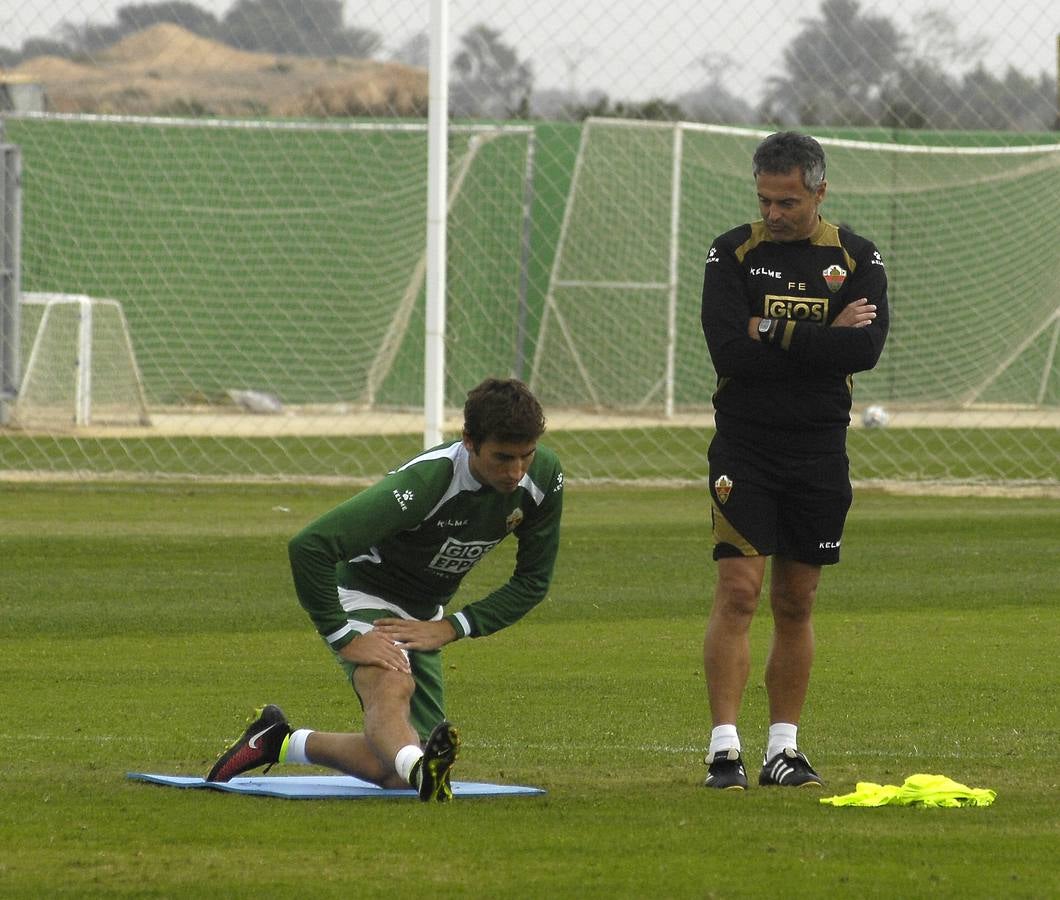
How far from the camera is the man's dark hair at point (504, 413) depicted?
5617 mm

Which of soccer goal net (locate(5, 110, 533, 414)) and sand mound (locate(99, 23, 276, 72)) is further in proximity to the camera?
soccer goal net (locate(5, 110, 533, 414))

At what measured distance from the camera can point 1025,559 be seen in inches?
504

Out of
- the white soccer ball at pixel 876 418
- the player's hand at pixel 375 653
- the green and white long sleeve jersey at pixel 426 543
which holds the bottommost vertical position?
the white soccer ball at pixel 876 418

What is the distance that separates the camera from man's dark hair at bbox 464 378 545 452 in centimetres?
562

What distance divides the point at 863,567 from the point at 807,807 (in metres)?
7.14

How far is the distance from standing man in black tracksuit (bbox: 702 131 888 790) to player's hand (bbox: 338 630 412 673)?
93 centimetres

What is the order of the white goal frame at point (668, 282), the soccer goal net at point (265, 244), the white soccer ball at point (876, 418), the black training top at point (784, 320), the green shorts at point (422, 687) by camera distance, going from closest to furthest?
the black training top at point (784, 320) < the green shorts at point (422, 687) < the white goal frame at point (668, 282) < the soccer goal net at point (265, 244) < the white soccer ball at point (876, 418)

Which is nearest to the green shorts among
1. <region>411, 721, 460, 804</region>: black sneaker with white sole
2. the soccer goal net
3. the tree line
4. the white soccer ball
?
<region>411, 721, 460, 804</region>: black sneaker with white sole

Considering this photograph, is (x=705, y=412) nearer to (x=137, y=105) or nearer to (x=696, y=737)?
(x=137, y=105)

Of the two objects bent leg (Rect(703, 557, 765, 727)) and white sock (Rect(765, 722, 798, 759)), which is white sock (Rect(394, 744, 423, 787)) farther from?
white sock (Rect(765, 722, 798, 759))

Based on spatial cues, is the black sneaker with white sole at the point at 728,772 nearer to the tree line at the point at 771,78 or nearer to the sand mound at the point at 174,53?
the tree line at the point at 771,78

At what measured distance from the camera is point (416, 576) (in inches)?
246

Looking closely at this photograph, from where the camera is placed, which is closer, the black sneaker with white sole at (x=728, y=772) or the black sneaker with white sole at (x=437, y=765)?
the black sneaker with white sole at (x=437, y=765)

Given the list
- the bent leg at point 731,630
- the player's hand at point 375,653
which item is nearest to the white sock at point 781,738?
the bent leg at point 731,630
